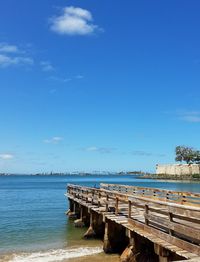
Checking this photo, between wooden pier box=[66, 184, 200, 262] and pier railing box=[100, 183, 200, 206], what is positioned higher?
pier railing box=[100, 183, 200, 206]

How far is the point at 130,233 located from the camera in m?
13.5

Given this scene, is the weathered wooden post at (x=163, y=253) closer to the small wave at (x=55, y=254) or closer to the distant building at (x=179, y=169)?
the small wave at (x=55, y=254)

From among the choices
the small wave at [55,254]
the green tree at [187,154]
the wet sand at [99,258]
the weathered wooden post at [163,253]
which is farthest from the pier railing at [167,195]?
the green tree at [187,154]

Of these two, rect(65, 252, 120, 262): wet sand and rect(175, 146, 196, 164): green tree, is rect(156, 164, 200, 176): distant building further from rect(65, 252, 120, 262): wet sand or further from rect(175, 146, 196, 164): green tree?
rect(65, 252, 120, 262): wet sand

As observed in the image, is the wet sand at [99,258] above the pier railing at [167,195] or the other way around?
the other way around

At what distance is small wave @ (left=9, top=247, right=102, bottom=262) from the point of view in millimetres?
16234

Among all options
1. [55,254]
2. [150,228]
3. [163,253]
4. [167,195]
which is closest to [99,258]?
[55,254]

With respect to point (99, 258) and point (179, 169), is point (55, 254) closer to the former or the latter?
point (99, 258)

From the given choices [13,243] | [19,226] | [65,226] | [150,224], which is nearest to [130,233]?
[150,224]

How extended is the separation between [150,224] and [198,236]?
3670mm

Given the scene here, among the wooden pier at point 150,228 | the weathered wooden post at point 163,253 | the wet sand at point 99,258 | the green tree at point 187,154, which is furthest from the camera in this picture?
the green tree at point 187,154

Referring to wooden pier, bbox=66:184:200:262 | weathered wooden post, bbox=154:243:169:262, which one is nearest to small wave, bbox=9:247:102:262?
wooden pier, bbox=66:184:200:262

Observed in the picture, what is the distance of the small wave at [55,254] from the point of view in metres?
16.2

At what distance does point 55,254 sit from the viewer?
674 inches
